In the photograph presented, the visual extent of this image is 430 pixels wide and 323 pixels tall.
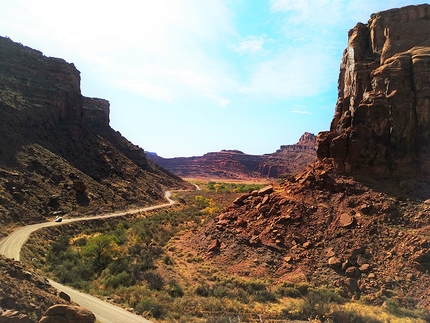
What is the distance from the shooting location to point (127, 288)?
17562 millimetres

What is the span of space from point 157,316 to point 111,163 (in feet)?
171

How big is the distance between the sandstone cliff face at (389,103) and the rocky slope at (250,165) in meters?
133

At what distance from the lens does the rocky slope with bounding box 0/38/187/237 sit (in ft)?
121

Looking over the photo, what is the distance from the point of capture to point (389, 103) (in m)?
21.0

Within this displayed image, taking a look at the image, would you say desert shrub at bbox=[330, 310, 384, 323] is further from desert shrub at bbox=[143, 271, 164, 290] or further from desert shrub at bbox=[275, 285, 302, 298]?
desert shrub at bbox=[143, 271, 164, 290]

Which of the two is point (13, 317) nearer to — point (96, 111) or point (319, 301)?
point (319, 301)

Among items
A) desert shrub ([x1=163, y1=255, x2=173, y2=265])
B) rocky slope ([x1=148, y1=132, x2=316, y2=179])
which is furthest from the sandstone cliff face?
rocky slope ([x1=148, y1=132, x2=316, y2=179])

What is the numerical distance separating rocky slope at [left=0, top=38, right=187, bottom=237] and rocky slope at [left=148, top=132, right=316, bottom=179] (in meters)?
105

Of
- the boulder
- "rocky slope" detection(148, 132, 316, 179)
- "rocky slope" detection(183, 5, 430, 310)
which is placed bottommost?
the boulder

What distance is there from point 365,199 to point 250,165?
167256 millimetres

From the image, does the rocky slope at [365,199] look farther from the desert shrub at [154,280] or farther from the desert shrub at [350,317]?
the desert shrub at [154,280]

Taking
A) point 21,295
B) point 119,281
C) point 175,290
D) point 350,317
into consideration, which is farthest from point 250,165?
point 21,295

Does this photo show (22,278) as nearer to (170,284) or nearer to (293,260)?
(170,284)

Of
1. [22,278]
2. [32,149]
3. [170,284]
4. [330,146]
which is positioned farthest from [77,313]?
[32,149]
